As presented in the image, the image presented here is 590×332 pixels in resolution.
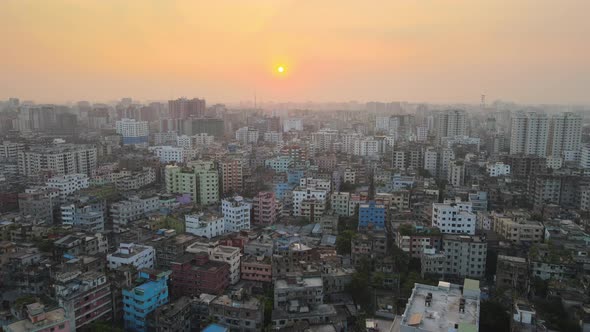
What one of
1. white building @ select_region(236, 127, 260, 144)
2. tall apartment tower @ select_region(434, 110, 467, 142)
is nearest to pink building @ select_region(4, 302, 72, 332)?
white building @ select_region(236, 127, 260, 144)

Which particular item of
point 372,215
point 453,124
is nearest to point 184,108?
point 453,124

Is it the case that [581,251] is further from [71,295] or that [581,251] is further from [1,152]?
[1,152]

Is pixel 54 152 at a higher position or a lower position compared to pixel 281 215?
higher

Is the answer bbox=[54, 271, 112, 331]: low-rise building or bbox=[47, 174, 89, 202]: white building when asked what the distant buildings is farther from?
bbox=[47, 174, 89, 202]: white building

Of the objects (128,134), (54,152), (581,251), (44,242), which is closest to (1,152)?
(54,152)

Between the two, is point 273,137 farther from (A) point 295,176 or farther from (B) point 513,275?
(B) point 513,275

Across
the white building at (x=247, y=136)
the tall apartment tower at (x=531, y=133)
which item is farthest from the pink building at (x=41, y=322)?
the white building at (x=247, y=136)
